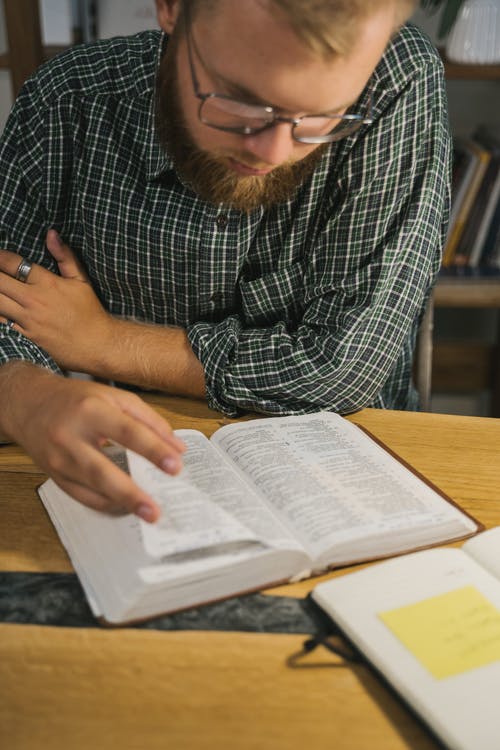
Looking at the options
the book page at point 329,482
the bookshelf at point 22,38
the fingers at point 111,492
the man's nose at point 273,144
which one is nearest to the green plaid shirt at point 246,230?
the book page at point 329,482

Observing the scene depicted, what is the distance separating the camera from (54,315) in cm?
122

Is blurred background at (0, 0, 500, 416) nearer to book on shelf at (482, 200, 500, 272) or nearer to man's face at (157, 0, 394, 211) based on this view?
book on shelf at (482, 200, 500, 272)

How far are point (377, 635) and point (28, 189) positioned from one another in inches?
35.7

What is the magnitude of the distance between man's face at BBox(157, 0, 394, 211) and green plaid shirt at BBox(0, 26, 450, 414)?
14 centimetres

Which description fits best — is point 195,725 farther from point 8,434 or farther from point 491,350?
point 491,350

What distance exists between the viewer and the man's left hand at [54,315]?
3.96ft

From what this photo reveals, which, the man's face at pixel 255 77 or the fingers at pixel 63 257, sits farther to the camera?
the fingers at pixel 63 257

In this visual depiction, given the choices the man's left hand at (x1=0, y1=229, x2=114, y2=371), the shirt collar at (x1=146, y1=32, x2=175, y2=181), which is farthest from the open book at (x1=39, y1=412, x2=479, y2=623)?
the shirt collar at (x1=146, y1=32, x2=175, y2=181)

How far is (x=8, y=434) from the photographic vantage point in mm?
916

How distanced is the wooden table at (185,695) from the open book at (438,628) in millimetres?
24

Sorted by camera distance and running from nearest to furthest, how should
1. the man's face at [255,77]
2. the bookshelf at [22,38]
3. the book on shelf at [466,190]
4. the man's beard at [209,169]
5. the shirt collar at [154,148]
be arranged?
the man's face at [255,77], the man's beard at [209,169], the shirt collar at [154,148], the bookshelf at [22,38], the book on shelf at [466,190]

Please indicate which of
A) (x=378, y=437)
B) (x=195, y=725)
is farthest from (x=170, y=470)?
(x=378, y=437)

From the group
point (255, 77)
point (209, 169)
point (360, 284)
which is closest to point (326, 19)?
point (255, 77)

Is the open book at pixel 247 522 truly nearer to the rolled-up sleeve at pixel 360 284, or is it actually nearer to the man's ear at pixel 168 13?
the rolled-up sleeve at pixel 360 284
